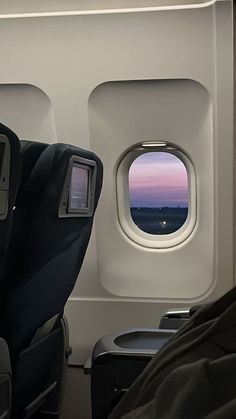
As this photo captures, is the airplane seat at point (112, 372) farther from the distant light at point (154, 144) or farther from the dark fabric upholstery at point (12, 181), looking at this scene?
the distant light at point (154, 144)

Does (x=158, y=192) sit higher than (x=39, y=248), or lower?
higher

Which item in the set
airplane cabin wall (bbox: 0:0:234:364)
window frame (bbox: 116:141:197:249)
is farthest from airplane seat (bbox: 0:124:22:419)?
window frame (bbox: 116:141:197:249)

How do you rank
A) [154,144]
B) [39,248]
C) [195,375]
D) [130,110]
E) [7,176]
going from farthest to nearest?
[154,144]
[130,110]
[39,248]
[7,176]
[195,375]

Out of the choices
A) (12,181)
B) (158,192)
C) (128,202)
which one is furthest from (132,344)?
(158,192)

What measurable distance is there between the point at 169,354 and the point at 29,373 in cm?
115

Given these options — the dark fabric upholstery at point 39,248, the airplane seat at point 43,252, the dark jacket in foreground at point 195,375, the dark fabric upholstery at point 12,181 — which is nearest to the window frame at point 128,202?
the airplane seat at point 43,252

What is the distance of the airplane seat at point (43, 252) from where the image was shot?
1.84 metres

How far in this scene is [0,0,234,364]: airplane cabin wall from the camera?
2887 mm

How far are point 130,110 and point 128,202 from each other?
1.81 feet

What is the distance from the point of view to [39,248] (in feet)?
6.19

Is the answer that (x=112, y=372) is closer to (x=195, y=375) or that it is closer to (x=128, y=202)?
(x=195, y=375)

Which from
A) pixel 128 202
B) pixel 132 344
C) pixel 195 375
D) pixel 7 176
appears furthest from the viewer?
pixel 128 202

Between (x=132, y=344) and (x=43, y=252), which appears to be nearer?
(x=43, y=252)

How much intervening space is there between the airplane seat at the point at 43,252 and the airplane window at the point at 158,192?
1149 millimetres
